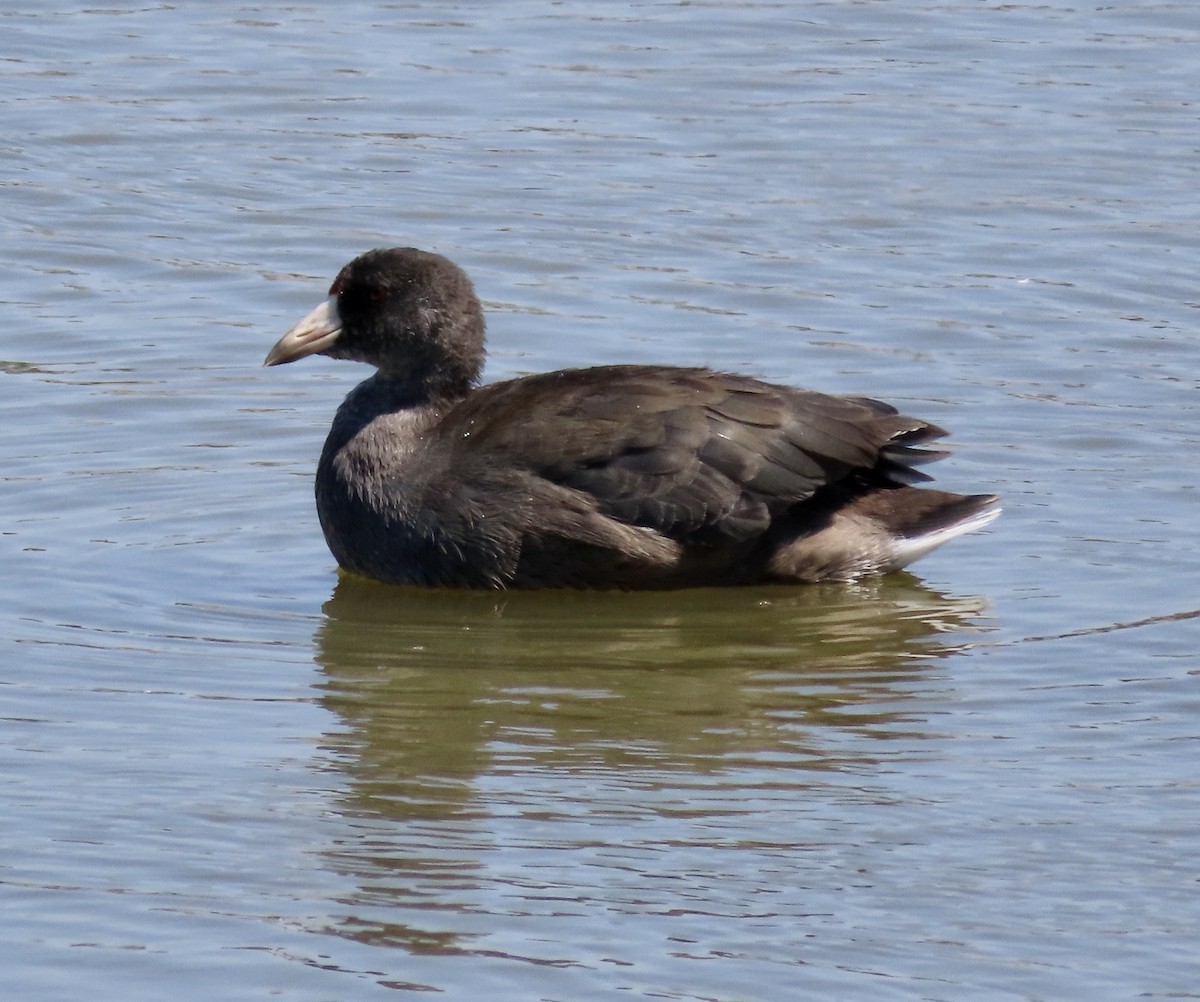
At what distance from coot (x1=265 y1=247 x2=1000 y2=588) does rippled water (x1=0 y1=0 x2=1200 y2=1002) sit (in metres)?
0.19

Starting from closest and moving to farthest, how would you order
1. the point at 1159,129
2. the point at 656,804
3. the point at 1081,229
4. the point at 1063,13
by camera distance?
the point at 656,804 < the point at 1081,229 < the point at 1159,129 < the point at 1063,13

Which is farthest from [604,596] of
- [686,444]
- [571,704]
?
[571,704]

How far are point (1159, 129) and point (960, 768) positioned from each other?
8.72m

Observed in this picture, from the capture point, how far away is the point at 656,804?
23.8 ft

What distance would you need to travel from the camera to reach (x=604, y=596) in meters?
9.79

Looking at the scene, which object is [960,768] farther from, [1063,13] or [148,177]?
[1063,13]

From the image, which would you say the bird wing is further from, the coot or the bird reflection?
the bird reflection

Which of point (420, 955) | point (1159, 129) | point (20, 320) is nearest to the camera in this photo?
point (420, 955)

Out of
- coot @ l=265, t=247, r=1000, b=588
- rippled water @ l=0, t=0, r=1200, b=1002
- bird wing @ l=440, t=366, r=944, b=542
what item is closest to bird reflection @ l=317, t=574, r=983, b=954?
rippled water @ l=0, t=0, r=1200, b=1002

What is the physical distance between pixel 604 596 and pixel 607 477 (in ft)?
1.66

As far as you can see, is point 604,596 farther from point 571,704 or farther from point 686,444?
point 571,704

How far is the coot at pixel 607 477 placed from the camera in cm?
958

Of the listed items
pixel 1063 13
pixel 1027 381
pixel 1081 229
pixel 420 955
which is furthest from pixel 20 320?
pixel 1063 13

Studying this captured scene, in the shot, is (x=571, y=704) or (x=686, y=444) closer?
(x=571, y=704)
